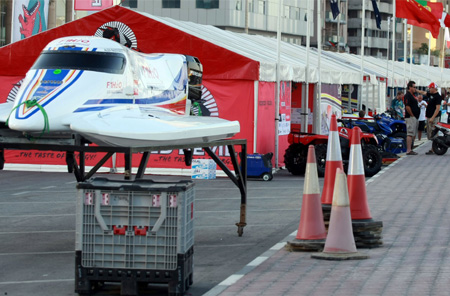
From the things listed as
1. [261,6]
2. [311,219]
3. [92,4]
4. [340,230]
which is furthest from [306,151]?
[261,6]

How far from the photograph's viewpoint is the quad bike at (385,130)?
2936cm

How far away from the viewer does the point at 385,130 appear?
3145 centimetres

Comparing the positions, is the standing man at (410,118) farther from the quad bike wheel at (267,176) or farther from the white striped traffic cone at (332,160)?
the white striped traffic cone at (332,160)

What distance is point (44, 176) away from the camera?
24.9 m

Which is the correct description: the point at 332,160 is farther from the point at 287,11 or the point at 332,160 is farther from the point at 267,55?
the point at 287,11

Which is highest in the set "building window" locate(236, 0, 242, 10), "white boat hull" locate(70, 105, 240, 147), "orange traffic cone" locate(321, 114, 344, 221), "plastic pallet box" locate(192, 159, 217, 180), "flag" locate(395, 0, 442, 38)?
"building window" locate(236, 0, 242, 10)

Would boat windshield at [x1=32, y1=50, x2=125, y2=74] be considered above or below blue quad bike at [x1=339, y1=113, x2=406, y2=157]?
above

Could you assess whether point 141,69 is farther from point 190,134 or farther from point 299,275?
point 299,275

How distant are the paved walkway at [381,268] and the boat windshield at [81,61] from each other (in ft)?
11.5

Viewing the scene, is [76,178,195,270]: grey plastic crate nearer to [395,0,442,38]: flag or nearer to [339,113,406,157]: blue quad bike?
[339,113,406,157]: blue quad bike

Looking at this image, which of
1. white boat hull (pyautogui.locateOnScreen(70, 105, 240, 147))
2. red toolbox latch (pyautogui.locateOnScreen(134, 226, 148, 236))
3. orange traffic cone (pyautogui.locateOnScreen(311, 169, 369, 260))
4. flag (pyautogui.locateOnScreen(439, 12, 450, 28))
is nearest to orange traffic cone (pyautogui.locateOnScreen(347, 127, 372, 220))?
orange traffic cone (pyautogui.locateOnScreen(311, 169, 369, 260))

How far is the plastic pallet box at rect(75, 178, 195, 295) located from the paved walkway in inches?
24.3

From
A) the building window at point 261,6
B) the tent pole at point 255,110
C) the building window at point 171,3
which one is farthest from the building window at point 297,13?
the tent pole at point 255,110

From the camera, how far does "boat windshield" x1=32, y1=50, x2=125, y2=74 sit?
13680 mm
